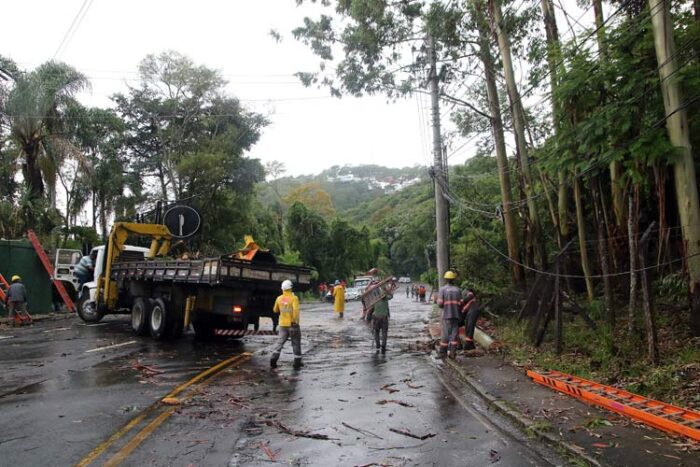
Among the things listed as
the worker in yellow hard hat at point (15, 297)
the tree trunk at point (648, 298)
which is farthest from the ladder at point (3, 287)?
the tree trunk at point (648, 298)

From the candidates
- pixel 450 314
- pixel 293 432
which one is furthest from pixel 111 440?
pixel 450 314

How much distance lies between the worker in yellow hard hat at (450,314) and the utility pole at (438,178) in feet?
18.6

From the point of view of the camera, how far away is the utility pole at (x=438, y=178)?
17891mm

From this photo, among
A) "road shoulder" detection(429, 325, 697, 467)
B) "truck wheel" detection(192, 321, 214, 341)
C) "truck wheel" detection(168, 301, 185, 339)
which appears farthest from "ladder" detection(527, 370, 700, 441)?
"truck wheel" detection(168, 301, 185, 339)

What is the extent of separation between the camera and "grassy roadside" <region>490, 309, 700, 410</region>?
24.4ft

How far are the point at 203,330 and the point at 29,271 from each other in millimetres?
12934

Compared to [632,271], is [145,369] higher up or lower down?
lower down

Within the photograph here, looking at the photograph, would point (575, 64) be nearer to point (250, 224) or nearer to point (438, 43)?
point (438, 43)

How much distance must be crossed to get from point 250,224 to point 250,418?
3365cm

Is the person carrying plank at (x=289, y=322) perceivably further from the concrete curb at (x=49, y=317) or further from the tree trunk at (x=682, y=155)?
the concrete curb at (x=49, y=317)

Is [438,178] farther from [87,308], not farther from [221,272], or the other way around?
[87,308]

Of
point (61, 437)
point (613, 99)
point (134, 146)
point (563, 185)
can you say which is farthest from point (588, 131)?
point (134, 146)

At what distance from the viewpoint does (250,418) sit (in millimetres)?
6895

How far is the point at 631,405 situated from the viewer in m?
6.80
